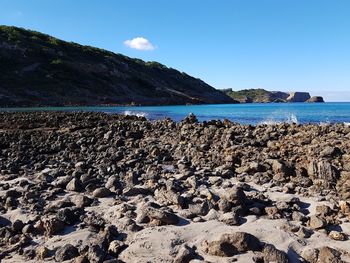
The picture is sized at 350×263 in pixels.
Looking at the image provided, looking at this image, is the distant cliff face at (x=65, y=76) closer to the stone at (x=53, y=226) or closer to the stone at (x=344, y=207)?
the stone at (x=53, y=226)

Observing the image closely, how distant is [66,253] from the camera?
609cm

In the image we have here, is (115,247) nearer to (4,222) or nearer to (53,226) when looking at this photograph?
(53,226)

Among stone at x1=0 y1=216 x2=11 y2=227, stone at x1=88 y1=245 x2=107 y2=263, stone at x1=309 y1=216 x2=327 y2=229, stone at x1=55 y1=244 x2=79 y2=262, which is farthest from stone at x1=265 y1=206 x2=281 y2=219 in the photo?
stone at x1=0 y1=216 x2=11 y2=227

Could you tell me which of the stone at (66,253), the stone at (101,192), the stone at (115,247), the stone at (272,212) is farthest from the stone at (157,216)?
the stone at (101,192)

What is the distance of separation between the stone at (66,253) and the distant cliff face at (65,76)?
7649 cm

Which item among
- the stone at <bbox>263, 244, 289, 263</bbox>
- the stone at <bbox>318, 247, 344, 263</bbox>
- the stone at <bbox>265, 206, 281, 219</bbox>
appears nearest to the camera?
the stone at <bbox>318, 247, 344, 263</bbox>

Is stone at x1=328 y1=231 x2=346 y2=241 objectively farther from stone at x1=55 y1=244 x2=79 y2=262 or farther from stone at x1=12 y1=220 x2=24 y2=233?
stone at x1=12 y1=220 x2=24 y2=233

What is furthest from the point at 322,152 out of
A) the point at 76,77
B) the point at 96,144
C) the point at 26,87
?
the point at 76,77

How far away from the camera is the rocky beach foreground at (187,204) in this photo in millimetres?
6012

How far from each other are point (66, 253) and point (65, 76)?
10223 cm

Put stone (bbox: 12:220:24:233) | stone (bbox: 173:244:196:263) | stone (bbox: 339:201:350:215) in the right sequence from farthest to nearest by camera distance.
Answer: stone (bbox: 12:220:24:233) < stone (bbox: 339:201:350:215) < stone (bbox: 173:244:196:263)

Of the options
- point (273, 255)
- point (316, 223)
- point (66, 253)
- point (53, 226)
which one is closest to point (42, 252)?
point (66, 253)

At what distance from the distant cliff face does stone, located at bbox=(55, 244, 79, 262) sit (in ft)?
251

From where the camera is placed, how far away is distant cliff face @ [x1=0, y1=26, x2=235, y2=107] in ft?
291
